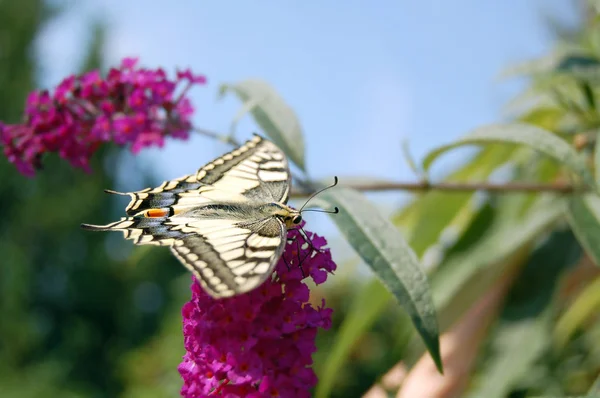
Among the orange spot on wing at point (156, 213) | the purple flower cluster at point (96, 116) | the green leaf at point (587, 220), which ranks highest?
the purple flower cluster at point (96, 116)

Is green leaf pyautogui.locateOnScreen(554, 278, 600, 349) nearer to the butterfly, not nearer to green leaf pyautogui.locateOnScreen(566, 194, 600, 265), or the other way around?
green leaf pyautogui.locateOnScreen(566, 194, 600, 265)

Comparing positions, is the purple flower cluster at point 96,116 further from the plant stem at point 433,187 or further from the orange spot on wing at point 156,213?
the orange spot on wing at point 156,213

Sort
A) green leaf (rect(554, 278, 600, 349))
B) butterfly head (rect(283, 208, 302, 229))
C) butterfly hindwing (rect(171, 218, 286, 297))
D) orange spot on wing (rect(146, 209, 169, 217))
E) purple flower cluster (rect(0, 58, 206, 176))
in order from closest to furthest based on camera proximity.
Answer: butterfly hindwing (rect(171, 218, 286, 297))
butterfly head (rect(283, 208, 302, 229))
orange spot on wing (rect(146, 209, 169, 217))
purple flower cluster (rect(0, 58, 206, 176))
green leaf (rect(554, 278, 600, 349))

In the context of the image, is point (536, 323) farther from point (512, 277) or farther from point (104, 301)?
point (104, 301)

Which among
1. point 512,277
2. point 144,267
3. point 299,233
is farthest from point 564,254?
point 144,267

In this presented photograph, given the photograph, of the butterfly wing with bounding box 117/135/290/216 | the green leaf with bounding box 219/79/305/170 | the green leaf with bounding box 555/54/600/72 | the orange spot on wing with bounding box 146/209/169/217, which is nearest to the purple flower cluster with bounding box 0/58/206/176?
the green leaf with bounding box 219/79/305/170

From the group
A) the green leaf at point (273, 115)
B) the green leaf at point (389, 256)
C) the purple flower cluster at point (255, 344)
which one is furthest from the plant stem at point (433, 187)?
the purple flower cluster at point (255, 344)
